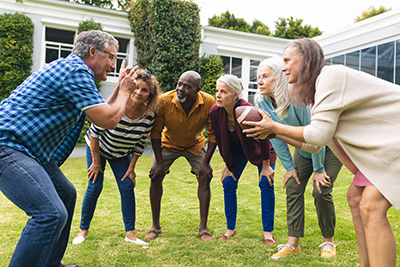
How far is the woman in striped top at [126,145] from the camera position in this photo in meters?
3.98

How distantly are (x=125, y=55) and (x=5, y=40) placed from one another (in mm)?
4167

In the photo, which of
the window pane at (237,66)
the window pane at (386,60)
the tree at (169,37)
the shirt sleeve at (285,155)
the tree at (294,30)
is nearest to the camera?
the shirt sleeve at (285,155)

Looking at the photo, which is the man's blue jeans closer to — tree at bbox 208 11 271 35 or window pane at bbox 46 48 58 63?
window pane at bbox 46 48 58 63

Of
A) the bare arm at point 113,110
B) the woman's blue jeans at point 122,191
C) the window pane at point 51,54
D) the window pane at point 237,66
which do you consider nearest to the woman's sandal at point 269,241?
the woman's blue jeans at point 122,191

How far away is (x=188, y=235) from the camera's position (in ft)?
14.6

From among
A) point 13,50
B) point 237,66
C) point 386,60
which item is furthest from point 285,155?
point 237,66

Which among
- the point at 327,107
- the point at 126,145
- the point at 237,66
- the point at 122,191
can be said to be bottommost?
the point at 122,191

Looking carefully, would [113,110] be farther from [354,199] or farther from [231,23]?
[231,23]

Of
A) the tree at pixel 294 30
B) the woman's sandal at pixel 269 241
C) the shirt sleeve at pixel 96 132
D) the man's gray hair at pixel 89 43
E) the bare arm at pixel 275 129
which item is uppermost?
the tree at pixel 294 30

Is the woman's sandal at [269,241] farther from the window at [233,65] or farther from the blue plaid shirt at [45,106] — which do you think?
the window at [233,65]

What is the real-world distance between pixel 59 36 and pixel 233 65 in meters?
7.25

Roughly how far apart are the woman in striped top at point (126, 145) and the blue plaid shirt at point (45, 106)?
4.47 ft

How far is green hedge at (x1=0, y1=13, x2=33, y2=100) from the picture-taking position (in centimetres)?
1121

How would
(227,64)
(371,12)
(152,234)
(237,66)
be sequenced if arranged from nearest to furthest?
(152,234) < (227,64) < (237,66) < (371,12)
